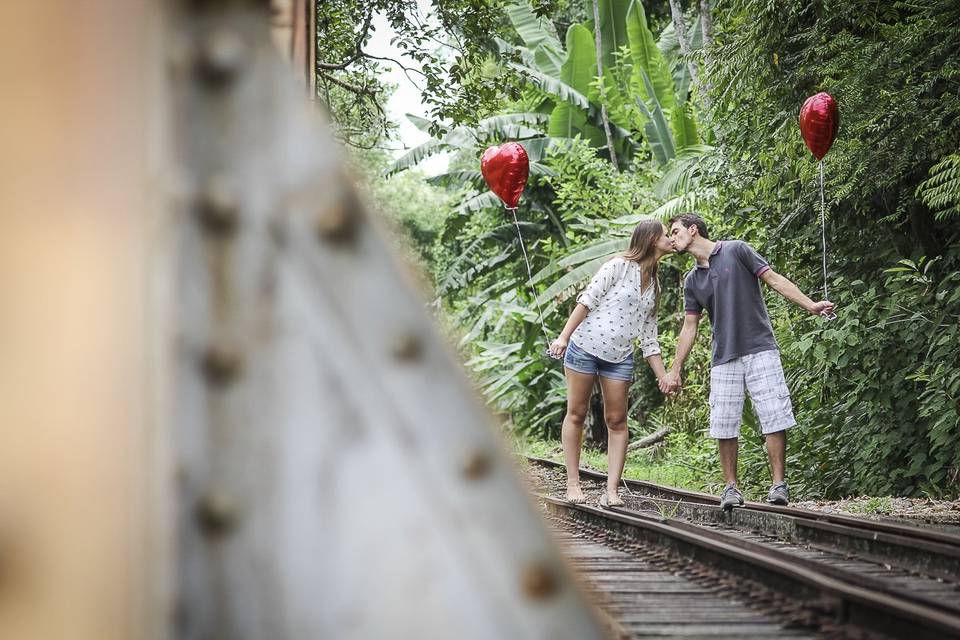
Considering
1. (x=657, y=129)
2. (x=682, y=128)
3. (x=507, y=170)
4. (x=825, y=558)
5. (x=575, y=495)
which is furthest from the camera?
(x=657, y=129)

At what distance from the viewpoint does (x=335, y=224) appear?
0.92 m

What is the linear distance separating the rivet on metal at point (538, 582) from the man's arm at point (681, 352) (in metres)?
5.42

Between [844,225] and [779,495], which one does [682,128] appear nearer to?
[844,225]

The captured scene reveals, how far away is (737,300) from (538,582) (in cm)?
554

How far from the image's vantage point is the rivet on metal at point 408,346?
92 centimetres

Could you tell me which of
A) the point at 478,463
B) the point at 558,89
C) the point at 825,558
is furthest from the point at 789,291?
the point at 558,89

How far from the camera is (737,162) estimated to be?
10594mm

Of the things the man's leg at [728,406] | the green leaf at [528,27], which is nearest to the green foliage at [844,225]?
the man's leg at [728,406]

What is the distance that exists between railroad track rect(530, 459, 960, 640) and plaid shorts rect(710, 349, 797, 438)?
0.52 m

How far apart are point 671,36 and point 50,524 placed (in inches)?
775

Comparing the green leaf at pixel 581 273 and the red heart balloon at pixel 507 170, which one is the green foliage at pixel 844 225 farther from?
the red heart balloon at pixel 507 170

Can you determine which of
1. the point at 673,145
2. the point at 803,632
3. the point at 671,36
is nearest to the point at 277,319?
the point at 803,632

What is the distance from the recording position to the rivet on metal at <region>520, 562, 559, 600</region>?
904 millimetres

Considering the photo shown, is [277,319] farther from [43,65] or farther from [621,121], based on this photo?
[621,121]
